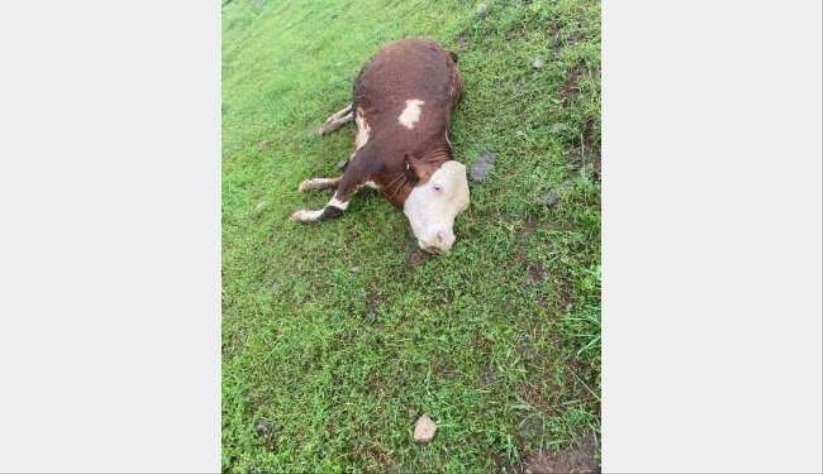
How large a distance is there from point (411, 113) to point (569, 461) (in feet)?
10.7

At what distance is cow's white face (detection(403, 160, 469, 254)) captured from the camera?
4301 millimetres

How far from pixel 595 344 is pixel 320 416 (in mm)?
2023

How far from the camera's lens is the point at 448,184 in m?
4.49

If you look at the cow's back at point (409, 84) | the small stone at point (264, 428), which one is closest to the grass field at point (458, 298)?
the small stone at point (264, 428)

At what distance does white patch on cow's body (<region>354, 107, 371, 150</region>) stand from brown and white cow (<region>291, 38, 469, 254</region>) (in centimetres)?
1

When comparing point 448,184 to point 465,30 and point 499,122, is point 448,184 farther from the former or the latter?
point 465,30

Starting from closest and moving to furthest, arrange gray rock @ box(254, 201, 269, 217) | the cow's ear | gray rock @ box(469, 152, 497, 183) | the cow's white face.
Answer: the cow's white face
the cow's ear
gray rock @ box(469, 152, 497, 183)
gray rock @ box(254, 201, 269, 217)

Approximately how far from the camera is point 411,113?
498 centimetres

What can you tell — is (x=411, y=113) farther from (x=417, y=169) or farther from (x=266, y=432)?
(x=266, y=432)

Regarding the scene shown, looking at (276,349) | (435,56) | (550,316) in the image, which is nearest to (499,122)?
(435,56)

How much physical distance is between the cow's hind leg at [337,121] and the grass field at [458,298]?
0.14m

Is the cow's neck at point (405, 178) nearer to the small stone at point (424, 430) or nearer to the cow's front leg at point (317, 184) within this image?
the cow's front leg at point (317, 184)

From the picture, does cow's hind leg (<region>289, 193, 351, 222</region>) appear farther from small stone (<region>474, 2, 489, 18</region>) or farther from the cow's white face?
small stone (<region>474, 2, 489, 18</region>)

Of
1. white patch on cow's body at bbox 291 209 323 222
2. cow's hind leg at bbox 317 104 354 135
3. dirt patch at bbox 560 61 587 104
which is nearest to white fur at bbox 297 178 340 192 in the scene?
white patch on cow's body at bbox 291 209 323 222
